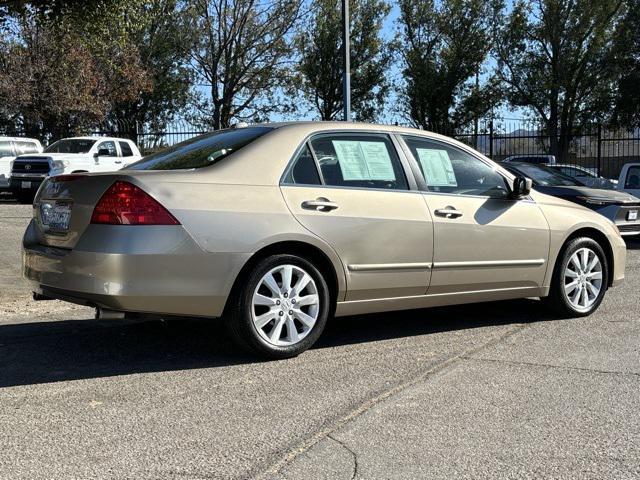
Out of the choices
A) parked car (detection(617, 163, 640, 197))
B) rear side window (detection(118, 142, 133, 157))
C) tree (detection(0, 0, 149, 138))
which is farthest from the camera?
tree (detection(0, 0, 149, 138))

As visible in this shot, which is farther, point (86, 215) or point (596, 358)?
point (596, 358)

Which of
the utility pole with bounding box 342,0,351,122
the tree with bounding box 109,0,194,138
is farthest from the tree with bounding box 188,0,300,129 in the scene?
the utility pole with bounding box 342,0,351,122

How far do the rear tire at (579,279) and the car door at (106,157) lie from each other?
16088 millimetres

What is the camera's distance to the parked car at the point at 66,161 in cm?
1931

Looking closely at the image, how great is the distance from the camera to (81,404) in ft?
13.3

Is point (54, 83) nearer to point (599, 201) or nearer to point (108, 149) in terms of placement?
point (108, 149)

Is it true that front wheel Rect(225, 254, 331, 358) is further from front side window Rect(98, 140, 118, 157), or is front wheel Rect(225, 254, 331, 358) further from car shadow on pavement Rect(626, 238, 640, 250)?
front side window Rect(98, 140, 118, 157)

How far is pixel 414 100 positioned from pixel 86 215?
1496 inches

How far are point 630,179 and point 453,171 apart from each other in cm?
885

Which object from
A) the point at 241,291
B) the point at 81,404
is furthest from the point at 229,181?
the point at 81,404

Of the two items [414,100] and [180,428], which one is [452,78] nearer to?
[414,100]

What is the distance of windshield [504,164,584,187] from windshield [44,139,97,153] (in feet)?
42.6

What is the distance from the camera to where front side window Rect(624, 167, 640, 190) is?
13.3 metres

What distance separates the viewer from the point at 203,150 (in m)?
5.33
